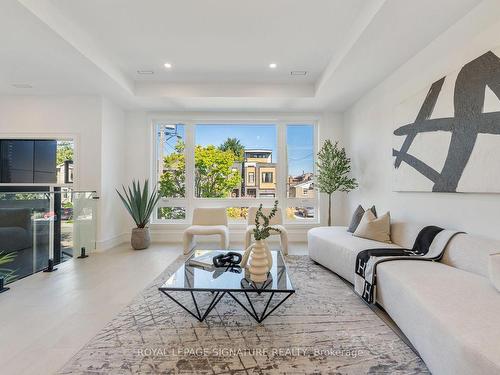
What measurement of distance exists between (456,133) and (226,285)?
8.34ft

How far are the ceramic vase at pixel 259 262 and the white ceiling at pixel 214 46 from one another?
7.78 ft

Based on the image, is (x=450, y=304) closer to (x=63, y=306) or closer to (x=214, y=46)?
(x=63, y=306)

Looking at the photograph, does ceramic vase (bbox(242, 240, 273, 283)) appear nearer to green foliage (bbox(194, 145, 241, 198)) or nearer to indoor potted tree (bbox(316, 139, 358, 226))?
indoor potted tree (bbox(316, 139, 358, 226))

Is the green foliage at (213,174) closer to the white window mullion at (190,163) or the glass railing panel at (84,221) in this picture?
the white window mullion at (190,163)

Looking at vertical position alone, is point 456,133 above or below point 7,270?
above

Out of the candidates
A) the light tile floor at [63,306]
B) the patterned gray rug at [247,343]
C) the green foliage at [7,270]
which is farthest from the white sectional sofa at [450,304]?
the green foliage at [7,270]

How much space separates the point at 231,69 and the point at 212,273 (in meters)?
3.03

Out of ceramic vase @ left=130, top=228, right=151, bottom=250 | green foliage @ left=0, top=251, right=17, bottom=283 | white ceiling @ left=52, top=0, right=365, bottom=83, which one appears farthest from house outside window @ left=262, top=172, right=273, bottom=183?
green foliage @ left=0, top=251, right=17, bottom=283

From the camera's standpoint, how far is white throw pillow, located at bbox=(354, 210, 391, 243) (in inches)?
118

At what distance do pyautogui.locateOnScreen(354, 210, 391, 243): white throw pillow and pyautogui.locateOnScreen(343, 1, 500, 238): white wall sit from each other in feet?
1.11

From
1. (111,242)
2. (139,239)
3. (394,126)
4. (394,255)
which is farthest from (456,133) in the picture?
(111,242)

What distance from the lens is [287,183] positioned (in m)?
5.28

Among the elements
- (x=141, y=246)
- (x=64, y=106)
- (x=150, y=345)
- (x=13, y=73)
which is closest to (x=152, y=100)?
(x=64, y=106)

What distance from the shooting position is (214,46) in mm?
3211
